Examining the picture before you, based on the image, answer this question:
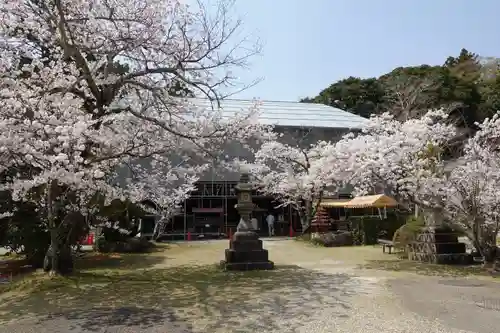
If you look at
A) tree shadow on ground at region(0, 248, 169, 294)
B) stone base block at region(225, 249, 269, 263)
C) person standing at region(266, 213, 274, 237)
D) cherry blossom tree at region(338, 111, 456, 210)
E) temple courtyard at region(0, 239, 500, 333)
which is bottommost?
temple courtyard at region(0, 239, 500, 333)

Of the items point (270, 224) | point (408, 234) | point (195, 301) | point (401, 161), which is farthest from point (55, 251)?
point (270, 224)

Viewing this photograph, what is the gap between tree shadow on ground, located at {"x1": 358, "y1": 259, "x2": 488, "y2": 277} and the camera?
1009cm

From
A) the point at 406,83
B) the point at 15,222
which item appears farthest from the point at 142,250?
the point at 406,83

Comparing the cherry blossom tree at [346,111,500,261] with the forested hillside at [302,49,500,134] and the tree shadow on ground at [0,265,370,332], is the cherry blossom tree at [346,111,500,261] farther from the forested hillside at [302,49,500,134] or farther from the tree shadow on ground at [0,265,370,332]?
the forested hillside at [302,49,500,134]

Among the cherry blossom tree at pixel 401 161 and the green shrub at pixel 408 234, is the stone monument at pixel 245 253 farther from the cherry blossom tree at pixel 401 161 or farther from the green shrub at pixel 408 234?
the green shrub at pixel 408 234

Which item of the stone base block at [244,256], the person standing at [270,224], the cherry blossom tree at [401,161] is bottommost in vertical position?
the stone base block at [244,256]

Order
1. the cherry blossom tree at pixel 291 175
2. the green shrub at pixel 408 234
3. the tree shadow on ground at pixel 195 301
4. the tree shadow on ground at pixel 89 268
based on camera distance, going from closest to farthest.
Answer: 1. the tree shadow on ground at pixel 195 301
2. the tree shadow on ground at pixel 89 268
3. the green shrub at pixel 408 234
4. the cherry blossom tree at pixel 291 175

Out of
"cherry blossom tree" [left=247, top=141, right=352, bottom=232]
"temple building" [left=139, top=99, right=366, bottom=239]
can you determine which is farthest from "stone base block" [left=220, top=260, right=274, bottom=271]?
"temple building" [left=139, top=99, right=366, bottom=239]

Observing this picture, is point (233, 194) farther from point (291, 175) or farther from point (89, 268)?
point (89, 268)

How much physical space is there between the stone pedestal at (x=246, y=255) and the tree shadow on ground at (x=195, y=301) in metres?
0.51

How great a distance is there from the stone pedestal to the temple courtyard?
1.47 feet

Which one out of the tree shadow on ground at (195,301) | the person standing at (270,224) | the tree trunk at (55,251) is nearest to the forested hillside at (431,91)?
the person standing at (270,224)

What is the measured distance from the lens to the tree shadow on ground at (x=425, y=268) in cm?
1009

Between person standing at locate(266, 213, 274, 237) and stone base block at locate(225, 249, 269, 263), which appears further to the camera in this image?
person standing at locate(266, 213, 274, 237)
